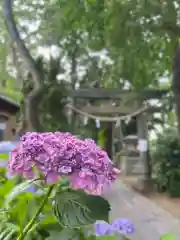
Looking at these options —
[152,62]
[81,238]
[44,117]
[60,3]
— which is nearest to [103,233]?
[81,238]

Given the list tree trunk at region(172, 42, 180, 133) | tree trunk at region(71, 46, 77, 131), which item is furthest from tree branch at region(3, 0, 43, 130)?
tree trunk at region(172, 42, 180, 133)

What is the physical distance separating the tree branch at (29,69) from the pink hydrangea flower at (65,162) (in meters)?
3.50

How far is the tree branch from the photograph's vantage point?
12.6 feet

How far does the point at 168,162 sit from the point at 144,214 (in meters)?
1.26

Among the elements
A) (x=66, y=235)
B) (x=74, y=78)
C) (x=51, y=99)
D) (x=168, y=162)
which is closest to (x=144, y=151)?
(x=168, y=162)

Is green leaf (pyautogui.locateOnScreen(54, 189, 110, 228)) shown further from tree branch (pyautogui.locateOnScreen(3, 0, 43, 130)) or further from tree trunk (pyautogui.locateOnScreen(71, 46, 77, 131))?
tree trunk (pyautogui.locateOnScreen(71, 46, 77, 131))

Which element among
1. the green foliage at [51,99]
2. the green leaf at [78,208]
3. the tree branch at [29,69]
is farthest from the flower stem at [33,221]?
the green foliage at [51,99]

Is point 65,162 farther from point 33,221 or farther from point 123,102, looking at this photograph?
point 123,102

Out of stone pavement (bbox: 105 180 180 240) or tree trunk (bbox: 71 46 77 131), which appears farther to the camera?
tree trunk (bbox: 71 46 77 131)

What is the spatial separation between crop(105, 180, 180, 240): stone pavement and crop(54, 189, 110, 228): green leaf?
182 cm

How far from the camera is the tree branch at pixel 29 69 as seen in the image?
12.6 ft

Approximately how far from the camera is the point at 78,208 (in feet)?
1.32

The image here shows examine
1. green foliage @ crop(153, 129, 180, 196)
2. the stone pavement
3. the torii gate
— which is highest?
the torii gate

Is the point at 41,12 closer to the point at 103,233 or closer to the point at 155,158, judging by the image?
the point at 155,158
